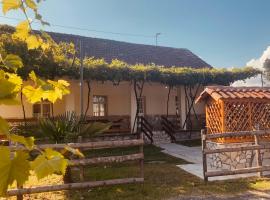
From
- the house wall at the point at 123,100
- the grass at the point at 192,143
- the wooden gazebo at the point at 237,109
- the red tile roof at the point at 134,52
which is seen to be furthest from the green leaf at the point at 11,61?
the red tile roof at the point at 134,52

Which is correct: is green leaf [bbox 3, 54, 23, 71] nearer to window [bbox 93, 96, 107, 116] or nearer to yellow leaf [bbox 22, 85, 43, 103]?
yellow leaf [bbox 22, 85, 43, 103]

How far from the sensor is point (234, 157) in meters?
10.7

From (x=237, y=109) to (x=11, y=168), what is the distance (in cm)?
1141

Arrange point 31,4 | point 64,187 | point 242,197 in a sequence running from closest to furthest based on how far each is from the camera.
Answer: point 31,4 < point 242,197 < point 64,187

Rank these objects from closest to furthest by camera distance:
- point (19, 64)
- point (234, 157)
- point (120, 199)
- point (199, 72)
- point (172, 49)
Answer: point (19, 64), point (120, 199), point (234, 157), point (199, 72), point (172, 49)

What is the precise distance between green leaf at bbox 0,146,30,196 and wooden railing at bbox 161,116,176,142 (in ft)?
60.4

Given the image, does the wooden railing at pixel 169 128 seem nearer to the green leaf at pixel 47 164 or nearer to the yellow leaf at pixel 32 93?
the yellow leaf at pixel 32 93

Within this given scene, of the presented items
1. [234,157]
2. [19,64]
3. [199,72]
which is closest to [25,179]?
[19,64]

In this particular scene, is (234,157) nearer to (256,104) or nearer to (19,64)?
(256,104)

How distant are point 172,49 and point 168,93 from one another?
6227 mm

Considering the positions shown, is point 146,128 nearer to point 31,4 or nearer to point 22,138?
point 31,4

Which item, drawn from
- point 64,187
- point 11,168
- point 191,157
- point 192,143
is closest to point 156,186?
point 64,187

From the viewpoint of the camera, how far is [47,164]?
0.82 meters

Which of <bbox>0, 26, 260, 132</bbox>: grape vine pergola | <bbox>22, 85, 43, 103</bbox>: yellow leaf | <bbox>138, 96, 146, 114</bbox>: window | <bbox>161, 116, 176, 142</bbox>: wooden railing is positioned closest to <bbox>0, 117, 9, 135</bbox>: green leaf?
<bbox>22, 85, 43, 103</bbox>: yellow leaf
